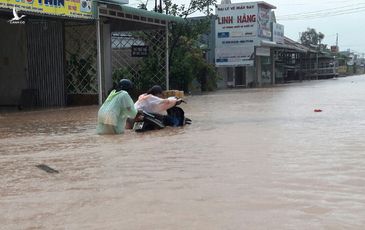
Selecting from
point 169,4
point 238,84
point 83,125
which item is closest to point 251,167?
point 83,125

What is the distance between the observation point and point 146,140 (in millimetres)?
9562

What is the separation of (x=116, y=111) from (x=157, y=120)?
1.23m

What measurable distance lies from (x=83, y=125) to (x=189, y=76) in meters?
17.4

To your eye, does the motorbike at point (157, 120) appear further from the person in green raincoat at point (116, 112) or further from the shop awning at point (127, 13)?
the shop awning at point (127, 13)

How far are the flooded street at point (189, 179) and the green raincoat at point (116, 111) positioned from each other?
33cm

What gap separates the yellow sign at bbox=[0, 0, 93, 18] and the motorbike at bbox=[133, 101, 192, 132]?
6145 millimetres

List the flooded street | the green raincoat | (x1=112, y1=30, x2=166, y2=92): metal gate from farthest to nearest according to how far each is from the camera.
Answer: (x1=112, y1=30, x2=166, y2=92): metal gate, the green raincoat, the flooded street

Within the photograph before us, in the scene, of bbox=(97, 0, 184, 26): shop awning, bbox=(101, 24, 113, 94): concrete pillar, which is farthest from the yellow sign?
bbox=(101, 24, 113, 94): concrete pillar

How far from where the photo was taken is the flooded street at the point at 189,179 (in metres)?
4.48

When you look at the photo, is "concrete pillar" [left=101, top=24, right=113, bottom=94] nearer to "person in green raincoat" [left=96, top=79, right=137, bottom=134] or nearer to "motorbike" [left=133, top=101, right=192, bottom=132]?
"motorbike" [left=133, top=101, right=192, bottom=132]

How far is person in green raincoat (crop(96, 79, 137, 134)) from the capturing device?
403 inches

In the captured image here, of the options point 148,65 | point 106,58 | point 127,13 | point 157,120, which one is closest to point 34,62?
point 106,58

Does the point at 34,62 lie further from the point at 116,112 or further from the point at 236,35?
the point at 236,35

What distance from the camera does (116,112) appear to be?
10266 mm
